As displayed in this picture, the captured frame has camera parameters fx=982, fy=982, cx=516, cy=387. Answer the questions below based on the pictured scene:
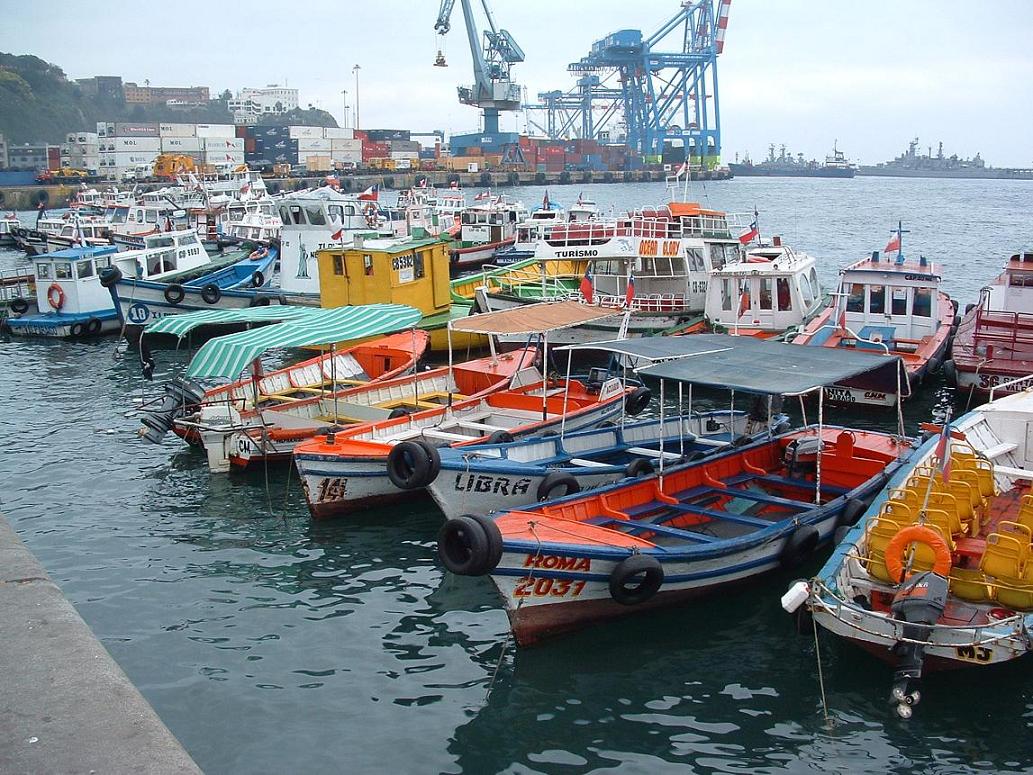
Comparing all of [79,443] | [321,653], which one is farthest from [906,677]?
[79,443]

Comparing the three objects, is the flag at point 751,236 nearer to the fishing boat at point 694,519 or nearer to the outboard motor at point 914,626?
the fishing boat at point 694,519

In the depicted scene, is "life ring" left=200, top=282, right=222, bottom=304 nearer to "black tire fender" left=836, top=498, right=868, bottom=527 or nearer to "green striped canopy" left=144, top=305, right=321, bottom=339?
"green striped canopy" left=144, top=305, right=321, bottom=339

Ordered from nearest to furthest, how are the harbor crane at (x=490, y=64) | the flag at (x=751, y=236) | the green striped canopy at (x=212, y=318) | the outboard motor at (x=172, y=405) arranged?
the outboard motor at (x=172, y=405), the green striped canopy at (x=212, y=318), the flag at (x=751, y=236), the harbor crane at (x=490, y=64)

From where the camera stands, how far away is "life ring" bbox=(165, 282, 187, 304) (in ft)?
96.9

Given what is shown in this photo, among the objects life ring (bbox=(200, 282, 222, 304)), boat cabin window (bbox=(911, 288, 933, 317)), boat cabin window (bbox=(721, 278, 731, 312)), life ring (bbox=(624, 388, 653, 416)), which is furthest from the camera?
life ring (bbox=(200, 282, 222, 304))

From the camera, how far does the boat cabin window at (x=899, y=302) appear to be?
21.5 meters

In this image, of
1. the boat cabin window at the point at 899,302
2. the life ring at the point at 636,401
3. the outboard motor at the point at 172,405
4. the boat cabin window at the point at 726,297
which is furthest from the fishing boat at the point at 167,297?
the boat cabin window at the point at 899,302

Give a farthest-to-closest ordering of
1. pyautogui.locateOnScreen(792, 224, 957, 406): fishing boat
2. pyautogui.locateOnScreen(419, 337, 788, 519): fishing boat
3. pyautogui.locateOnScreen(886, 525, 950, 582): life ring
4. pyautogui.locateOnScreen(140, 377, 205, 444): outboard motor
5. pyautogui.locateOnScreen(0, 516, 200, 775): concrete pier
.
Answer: pyautogui.locateOnScreen(792, 224, 957, 406): fishing boat
pyautogui.locateOnScreen(140, 377, 205, 444): outboard motor
pyautogui.locateOnScreen(419, 337, 788, 519): fishing boat
pyautogui.locateOnScreen(886, 525, 950, 582): life ring
pyautogui.locateOnScreen(0, 516, 200, 775): concrete pier

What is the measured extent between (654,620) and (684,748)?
7.64 ft

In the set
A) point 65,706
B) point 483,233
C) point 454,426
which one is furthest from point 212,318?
point 483,233

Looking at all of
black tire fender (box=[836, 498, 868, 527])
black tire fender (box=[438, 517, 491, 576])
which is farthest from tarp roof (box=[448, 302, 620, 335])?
black tire fender (box=[438, 517, 491, 576])

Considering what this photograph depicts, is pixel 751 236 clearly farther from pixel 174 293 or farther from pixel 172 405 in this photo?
pixel 172 405

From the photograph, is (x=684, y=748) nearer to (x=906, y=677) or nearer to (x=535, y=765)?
(x=535, y=765)

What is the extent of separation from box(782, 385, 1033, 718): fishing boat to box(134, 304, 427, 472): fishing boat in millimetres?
8368
